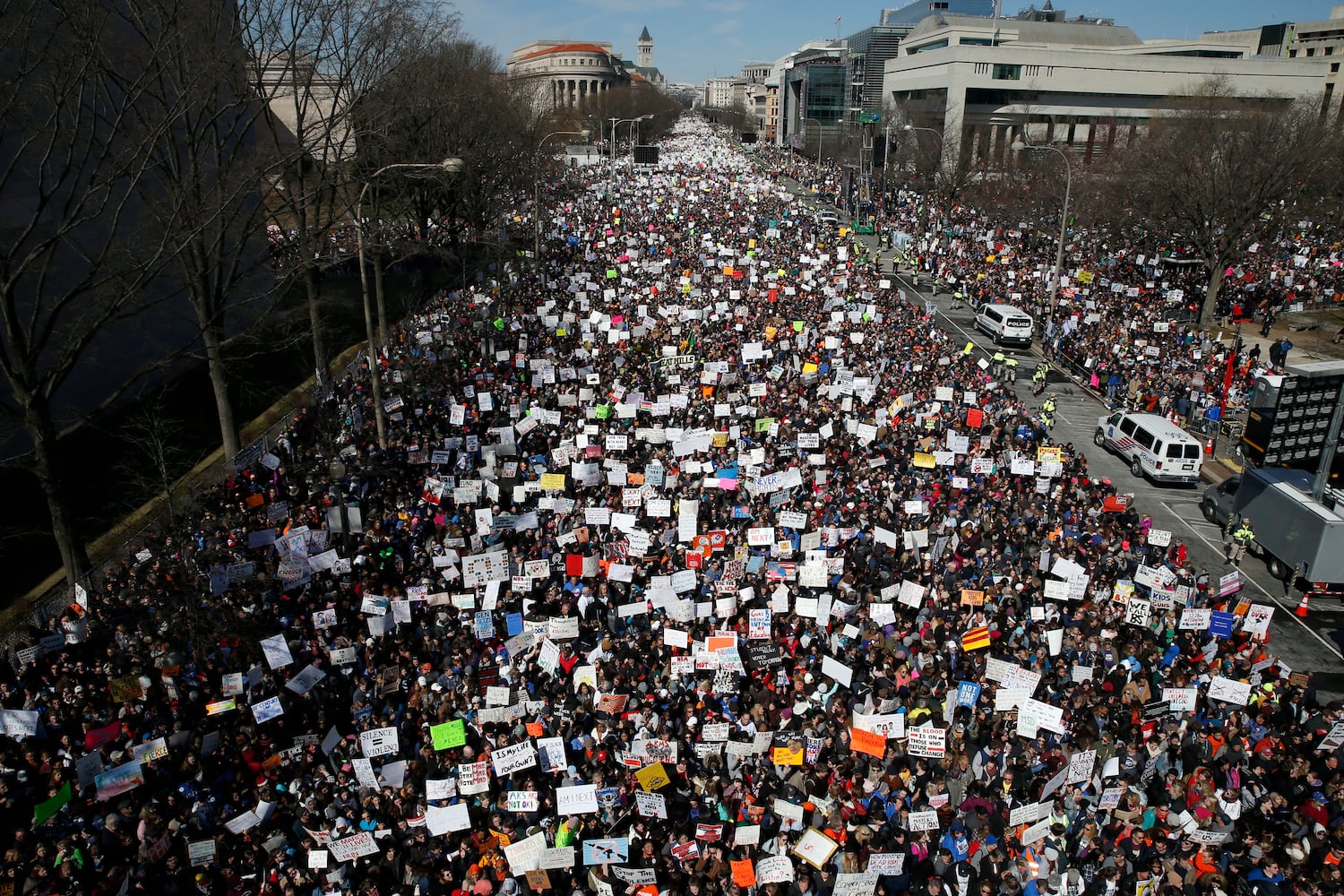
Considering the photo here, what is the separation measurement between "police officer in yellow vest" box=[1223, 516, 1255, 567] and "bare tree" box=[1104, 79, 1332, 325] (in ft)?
69.6

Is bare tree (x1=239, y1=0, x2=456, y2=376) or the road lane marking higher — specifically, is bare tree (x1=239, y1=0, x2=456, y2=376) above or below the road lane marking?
above

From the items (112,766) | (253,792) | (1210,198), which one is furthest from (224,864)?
(1210,198)

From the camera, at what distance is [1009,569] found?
44.5ft

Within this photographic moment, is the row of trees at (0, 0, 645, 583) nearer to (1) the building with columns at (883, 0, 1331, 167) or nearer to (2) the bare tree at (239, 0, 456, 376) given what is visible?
(2) the bare tree at (239, 0, 456, 376)

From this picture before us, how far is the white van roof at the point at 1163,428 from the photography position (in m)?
20.3

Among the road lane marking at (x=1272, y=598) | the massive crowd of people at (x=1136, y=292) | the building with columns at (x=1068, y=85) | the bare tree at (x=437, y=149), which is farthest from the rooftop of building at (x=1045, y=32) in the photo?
the road lane marking at (x=1272, y=598)

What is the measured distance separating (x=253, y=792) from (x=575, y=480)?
28.3 ft

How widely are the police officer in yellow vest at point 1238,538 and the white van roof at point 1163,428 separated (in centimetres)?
352

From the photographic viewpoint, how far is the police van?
2009 centimetres

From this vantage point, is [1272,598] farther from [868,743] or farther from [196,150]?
[196,150]

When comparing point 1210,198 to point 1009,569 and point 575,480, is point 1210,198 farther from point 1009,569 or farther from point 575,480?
point 575,480

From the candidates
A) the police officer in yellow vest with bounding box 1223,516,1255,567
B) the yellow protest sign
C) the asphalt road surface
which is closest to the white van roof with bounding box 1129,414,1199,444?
the asphalt road surface

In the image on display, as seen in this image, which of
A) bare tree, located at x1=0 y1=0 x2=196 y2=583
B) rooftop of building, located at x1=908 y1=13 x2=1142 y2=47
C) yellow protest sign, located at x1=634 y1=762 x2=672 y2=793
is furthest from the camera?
rooftop of building, located at x1=908 y1=13 x2=1142 y2=47

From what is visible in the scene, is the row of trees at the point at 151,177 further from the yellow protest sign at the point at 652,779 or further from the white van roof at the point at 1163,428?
the white van roof at the point at 1163,428
